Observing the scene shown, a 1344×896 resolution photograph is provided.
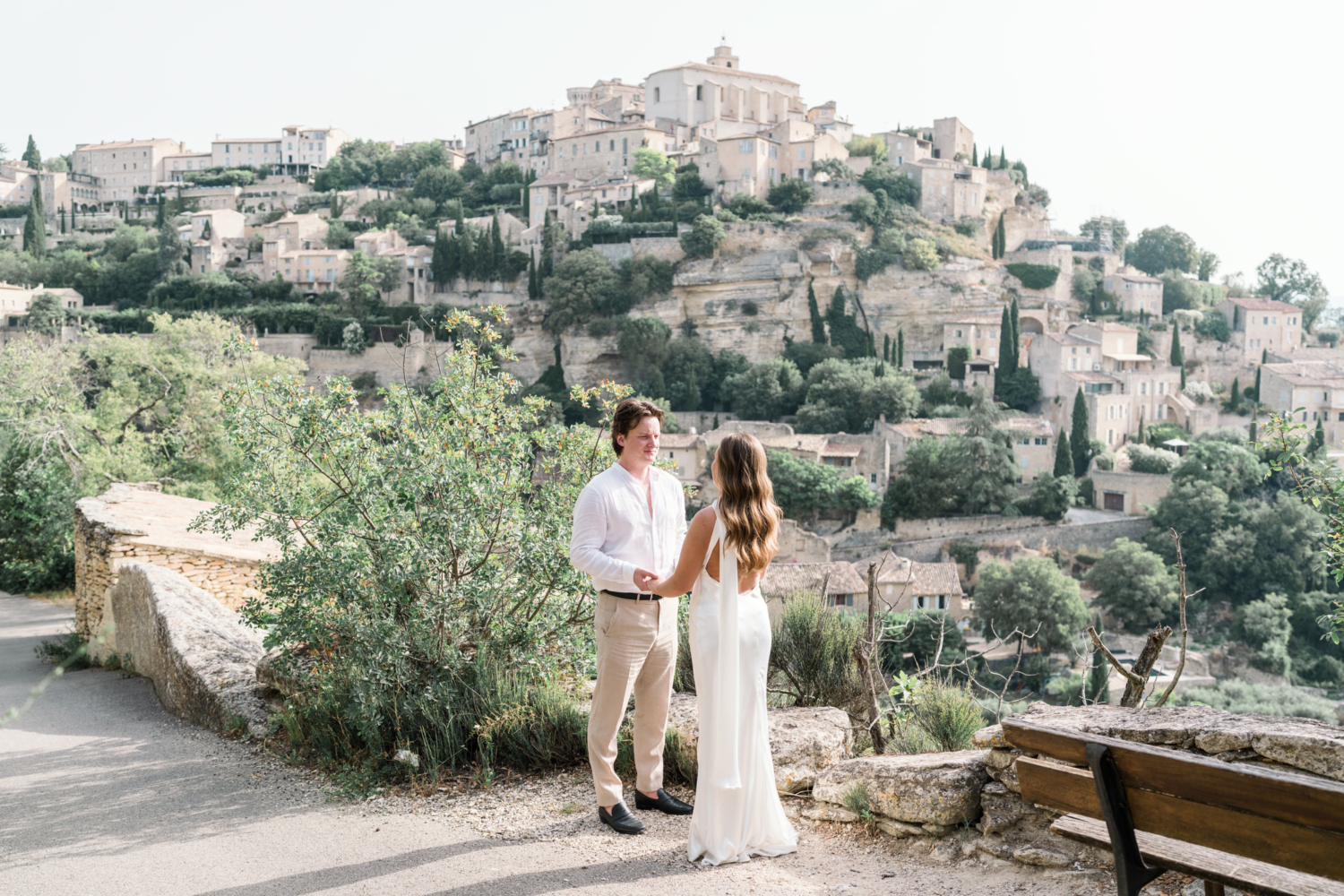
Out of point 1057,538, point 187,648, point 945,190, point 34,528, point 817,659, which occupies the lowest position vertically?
point 1057,538

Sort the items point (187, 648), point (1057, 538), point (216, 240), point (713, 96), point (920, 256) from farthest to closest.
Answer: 1. point (713, 96)
2. point (216, 240)
3. point (920, 256)
4. point (1057, 538)
5. point (187, 648)

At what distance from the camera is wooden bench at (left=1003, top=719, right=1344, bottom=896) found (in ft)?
6.25

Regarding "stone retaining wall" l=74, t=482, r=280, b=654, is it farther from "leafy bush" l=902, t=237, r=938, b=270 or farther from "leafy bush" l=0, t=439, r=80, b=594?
"leafy bush" l=902, t=237, r=938, b=270

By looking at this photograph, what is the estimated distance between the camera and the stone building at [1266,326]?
50.2 meters

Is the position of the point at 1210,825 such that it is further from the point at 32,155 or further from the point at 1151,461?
the point at 32,155

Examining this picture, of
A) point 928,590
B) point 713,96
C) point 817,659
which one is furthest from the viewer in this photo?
point 713,96

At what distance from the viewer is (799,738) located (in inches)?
139

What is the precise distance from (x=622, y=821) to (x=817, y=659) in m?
1.73

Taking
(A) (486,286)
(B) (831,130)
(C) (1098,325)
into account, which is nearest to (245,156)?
(A) (486,286)

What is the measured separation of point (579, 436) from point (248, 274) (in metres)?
54.9

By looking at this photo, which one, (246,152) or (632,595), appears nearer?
(632,595)

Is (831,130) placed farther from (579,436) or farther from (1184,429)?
(579,436)

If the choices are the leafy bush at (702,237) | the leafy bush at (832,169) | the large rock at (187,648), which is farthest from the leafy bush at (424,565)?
the leafy bush at (832,169)

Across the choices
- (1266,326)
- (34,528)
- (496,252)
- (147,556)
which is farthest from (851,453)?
(147,556)
